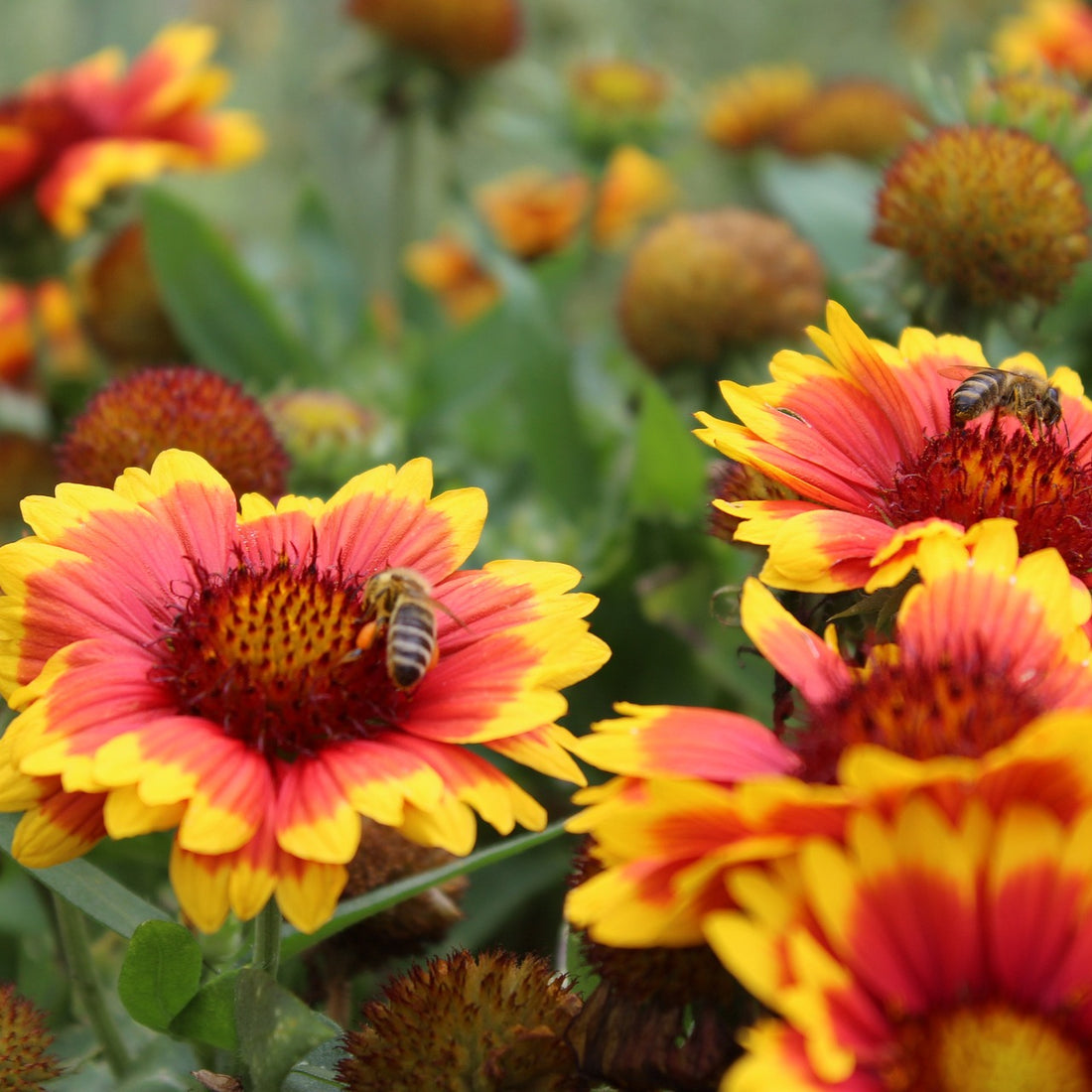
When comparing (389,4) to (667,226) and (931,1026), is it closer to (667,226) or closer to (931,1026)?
(667,226)

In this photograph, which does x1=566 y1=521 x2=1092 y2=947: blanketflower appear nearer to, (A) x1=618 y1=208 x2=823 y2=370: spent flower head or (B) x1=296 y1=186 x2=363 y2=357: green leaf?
(A) x1=618 y1=208 x2=823 y2=370: spent flower head

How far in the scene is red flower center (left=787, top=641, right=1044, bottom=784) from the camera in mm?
489

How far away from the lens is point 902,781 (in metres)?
0.42

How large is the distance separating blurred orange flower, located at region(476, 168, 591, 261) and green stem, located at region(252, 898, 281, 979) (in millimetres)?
1364

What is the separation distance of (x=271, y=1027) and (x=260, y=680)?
0.15 m

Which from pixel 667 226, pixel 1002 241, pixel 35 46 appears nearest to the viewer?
pixel 1002 241

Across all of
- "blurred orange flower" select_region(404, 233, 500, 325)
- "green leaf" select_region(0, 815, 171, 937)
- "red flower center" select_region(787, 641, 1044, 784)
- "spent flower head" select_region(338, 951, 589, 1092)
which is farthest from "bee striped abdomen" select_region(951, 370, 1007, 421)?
"blurred orange flower" select_region(404, 233, 500, 325)

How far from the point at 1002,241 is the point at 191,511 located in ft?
1.88

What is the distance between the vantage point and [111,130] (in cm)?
147

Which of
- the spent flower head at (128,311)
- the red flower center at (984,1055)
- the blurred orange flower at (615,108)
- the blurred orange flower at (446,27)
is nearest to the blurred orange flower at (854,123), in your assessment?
the blurred orange flower at (615,108)

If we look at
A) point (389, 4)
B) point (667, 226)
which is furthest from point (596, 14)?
point (667, 226)

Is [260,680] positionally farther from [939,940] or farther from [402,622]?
[939,940]

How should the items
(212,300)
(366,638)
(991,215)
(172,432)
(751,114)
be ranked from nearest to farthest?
(366,638) < (172,432) < (991,215) < (212,300) < (751,114)

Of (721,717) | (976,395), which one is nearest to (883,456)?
(976,395)
